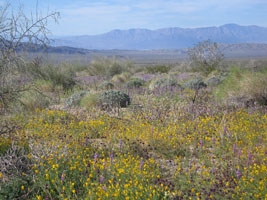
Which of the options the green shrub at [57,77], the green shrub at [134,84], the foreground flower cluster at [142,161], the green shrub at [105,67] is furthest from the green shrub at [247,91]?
the green shrub at [105,67]

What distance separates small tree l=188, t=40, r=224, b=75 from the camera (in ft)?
62.0

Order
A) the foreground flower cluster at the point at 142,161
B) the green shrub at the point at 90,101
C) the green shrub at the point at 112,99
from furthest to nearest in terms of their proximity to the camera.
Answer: the green shrub at the point at 90,101 → the green shrub at the point at 112,99 → the foreground flower cluster at the point at 142,161

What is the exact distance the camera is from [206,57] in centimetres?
1955

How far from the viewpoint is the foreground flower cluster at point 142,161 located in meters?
3.34

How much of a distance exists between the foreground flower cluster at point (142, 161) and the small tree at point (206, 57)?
1256cm

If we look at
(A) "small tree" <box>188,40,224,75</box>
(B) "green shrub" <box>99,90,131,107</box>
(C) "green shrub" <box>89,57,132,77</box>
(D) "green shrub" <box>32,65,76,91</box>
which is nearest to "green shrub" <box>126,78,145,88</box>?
(D) "green shrub" <box>32,65,76,91</box>

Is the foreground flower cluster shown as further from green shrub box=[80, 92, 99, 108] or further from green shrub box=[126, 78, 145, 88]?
green shrub box=[126, 78, 145, 88]

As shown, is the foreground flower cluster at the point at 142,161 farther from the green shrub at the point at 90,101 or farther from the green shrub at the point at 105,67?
the green shrub at the point at 105,67

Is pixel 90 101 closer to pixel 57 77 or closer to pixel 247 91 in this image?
pixel 247 91

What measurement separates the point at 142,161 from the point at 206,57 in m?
16.9

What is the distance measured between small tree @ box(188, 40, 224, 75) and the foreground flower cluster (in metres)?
12.6

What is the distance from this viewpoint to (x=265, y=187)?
3.26 meters

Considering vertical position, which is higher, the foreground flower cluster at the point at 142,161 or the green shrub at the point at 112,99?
the green shrub at the point at 112,99

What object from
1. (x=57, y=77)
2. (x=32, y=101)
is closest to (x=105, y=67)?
(x=57, y=77)
